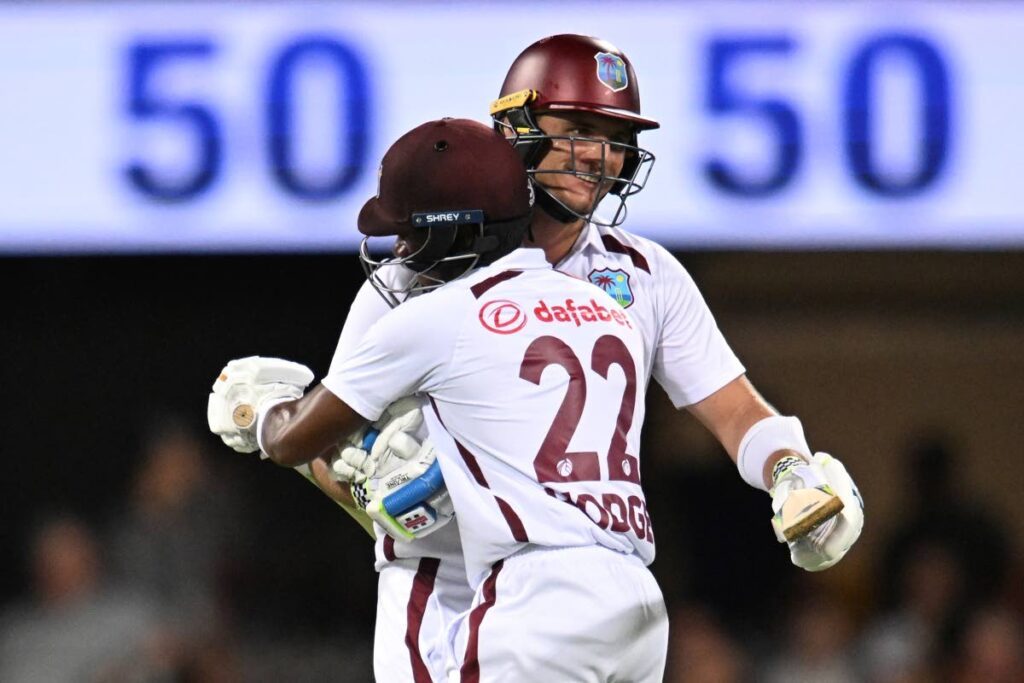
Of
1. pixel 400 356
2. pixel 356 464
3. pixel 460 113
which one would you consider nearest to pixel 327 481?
pixel 356 464

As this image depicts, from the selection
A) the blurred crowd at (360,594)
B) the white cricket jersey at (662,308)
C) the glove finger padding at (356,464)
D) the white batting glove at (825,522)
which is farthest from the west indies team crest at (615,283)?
the blurred crowd at (360,594)

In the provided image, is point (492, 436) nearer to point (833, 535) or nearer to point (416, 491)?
point (416, 491)

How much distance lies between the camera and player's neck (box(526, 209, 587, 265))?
2943 mm

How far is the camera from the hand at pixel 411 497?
2.55 meters

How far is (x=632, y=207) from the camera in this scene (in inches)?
190

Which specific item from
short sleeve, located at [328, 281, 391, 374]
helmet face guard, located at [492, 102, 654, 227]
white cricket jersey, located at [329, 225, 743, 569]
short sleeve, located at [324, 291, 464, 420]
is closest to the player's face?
helmet face guard, located at [492, 102, 654, 227]

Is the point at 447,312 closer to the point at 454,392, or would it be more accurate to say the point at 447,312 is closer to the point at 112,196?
the point at 454,392

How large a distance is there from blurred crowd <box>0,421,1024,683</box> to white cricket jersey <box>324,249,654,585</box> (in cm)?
315

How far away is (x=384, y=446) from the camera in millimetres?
2572

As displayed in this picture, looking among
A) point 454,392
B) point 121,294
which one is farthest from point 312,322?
point 454,392

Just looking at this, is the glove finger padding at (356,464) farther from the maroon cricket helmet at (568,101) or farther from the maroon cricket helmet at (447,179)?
the maroon cricket helmet at (568,101)

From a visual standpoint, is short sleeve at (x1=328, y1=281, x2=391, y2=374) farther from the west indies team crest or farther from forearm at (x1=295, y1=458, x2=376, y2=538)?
the west indies team crest

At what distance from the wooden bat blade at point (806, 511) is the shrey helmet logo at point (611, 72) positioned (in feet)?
2.76

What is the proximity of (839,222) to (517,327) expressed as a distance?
8.43 feet
